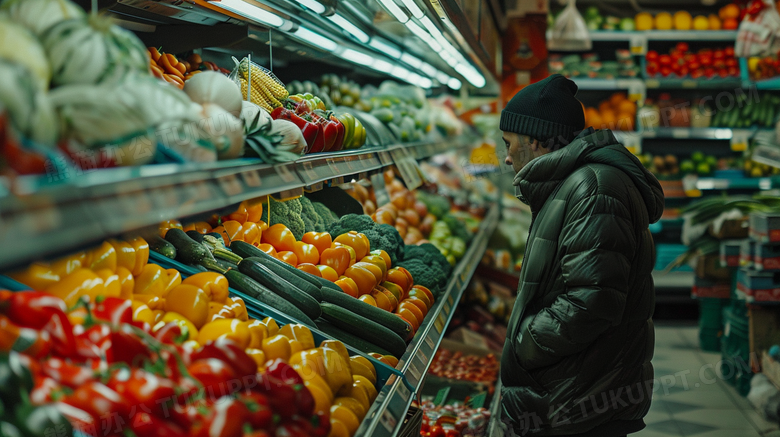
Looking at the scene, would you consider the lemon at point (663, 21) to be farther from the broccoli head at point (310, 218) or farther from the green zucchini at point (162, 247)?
the green zucchini at point (162, 247)

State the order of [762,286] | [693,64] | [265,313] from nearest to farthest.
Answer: [265,313], [762,286], [693,64]

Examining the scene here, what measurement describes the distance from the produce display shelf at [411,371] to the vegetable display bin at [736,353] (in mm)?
2546

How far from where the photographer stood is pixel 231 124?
4.16 ft

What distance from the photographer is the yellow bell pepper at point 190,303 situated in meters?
1.48

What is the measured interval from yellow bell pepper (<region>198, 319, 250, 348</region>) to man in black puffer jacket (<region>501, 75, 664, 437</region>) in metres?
1.06

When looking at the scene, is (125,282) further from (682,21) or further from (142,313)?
(682,21)

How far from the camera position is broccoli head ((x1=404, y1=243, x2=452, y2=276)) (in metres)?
2.93

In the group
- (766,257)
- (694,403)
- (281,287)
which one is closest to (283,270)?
(281,287)

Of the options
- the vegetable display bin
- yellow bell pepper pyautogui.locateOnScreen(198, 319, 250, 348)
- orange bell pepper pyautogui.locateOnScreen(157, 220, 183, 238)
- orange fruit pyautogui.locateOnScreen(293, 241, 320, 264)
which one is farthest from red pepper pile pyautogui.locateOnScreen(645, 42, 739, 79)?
yellow bell pepper pyautogui.locateOnScreen(198, 319, 250, 348)

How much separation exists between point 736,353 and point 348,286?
3873mm

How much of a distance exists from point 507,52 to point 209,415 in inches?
228

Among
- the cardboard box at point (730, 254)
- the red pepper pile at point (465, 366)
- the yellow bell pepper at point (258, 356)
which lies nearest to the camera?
the yellow bell pepper at point (258, 356)

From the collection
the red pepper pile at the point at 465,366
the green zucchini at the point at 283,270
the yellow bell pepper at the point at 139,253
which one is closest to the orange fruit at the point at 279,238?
the green zucchini at the point at 283,270

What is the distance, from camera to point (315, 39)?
2738 mm
